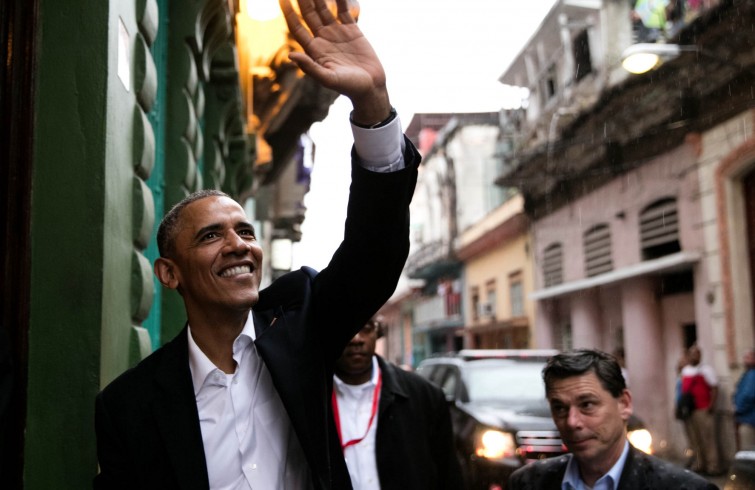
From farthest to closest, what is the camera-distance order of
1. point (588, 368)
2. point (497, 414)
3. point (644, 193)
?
1. point (644, 193)
2. point (497, 414)
3. point (588, 368)

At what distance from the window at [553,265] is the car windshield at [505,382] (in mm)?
14940

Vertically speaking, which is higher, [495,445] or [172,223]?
[172,223]

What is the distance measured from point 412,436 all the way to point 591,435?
139 cm

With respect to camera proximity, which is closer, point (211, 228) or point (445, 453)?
point (211, 228)

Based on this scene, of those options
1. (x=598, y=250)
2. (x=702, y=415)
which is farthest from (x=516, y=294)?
(x=702, y=415)

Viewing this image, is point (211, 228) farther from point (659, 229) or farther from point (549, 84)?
point (549, 84)

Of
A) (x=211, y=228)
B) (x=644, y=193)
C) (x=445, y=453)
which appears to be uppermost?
(x=644, y=193)

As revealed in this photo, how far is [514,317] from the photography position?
29016mm

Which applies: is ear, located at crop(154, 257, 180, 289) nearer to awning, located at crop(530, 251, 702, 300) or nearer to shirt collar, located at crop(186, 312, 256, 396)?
shirt collar, located at crop(186, 312, 256, 396)

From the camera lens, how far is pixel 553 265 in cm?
2520

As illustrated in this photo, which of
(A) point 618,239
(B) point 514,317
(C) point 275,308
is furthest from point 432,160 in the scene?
(C) point 275,308

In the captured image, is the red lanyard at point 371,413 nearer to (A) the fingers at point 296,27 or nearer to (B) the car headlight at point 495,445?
(A) the fingers at point 296,27

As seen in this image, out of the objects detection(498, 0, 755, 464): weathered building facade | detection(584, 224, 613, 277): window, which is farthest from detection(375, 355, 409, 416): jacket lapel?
detection(584, 224, 613, 277): window

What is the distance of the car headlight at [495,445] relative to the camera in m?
8.00
